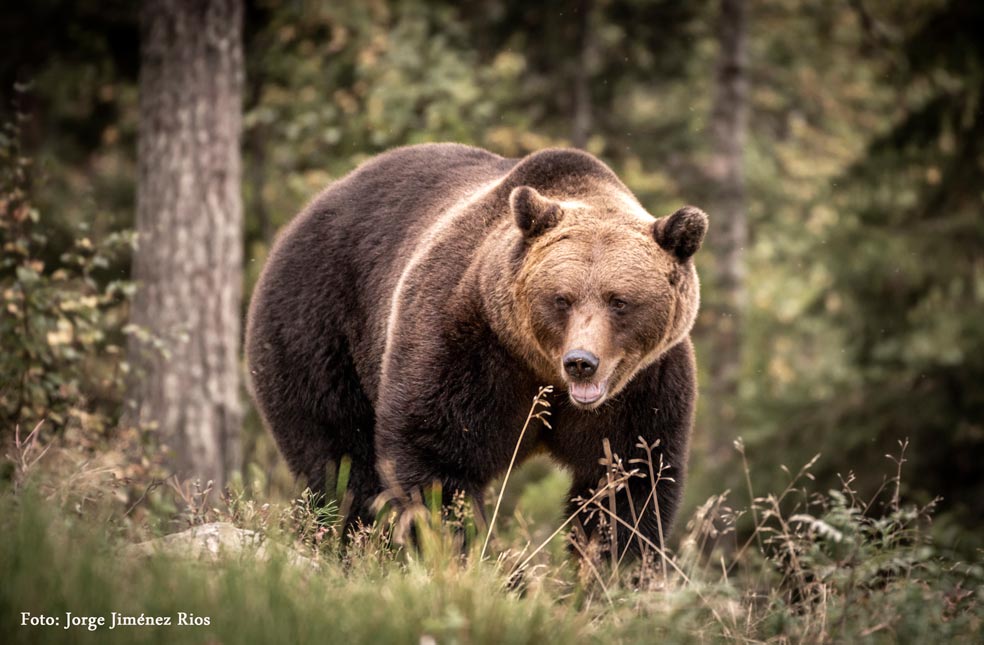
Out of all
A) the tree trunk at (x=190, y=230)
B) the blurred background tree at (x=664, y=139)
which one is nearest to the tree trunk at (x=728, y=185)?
the blurred background tree at (x=664, y=139)

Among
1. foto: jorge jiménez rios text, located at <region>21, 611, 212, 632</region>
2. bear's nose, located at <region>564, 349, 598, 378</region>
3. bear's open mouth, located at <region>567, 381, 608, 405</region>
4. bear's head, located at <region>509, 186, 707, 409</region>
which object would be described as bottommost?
foto: jorge jiménez rios text, located at <region>21, 611, 212, 632</region>

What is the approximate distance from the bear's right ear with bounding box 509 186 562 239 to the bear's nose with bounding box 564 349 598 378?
724 millimetres

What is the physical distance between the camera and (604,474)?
5496mm

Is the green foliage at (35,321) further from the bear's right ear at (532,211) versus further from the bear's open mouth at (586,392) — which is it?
the bear's open mouth at (586,392)

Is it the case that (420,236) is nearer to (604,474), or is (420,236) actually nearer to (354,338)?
(354,338)

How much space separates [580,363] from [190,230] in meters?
5.31

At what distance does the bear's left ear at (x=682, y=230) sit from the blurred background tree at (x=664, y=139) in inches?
218

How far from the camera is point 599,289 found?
521 centimetres

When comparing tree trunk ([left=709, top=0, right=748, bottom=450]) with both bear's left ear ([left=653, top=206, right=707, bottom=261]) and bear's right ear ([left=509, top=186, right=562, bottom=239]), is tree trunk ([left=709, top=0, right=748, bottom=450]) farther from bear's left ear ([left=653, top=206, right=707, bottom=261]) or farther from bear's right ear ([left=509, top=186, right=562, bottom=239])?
bear's right ear ([left=509, top=186, right=562, bottom=239])

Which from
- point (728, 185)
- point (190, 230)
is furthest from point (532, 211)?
point (728, 185)

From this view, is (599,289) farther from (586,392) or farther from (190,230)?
(190,230)

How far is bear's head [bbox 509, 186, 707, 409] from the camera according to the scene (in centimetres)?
512

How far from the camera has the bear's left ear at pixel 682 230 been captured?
5312 mm

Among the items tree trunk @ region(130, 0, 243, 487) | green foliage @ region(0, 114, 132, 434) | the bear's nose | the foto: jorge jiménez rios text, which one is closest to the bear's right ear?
the bear's nose
